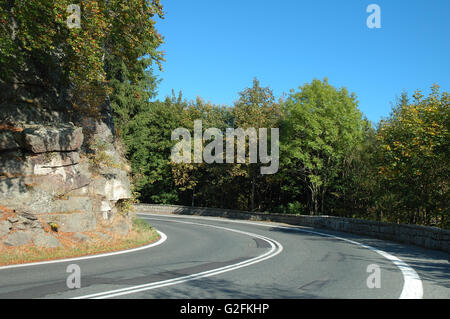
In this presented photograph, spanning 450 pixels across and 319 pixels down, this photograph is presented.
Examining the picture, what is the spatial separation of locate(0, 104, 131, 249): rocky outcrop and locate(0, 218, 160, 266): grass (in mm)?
314

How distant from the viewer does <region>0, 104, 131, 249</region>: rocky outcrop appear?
11.4 m

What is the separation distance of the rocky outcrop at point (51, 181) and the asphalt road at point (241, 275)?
2665mm

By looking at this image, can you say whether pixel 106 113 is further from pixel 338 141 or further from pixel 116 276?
pixel 338 141

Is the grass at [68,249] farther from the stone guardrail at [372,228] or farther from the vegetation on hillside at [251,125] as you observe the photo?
the stone guardrail at [372,228]

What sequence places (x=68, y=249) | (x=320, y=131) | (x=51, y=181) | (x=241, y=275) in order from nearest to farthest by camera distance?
(x=241, y=275)
(x=68, y=249)
(x=51, y=181)
(x=320, y=131)

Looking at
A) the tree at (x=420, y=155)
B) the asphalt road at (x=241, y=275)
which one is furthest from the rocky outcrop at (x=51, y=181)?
the tree at (x=420, y=155)

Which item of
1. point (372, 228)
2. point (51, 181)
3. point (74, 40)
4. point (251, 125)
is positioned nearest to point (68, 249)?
point (51, 181)

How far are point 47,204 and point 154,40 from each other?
26.5ft

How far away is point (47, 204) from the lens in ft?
40.5

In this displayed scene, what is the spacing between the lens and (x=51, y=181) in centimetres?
1295

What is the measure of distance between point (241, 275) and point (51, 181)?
27.9 ft

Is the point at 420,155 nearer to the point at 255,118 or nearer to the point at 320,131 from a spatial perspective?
the point at 320,131

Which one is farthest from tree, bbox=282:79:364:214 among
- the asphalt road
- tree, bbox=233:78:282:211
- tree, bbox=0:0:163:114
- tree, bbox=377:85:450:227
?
the asphalt road
